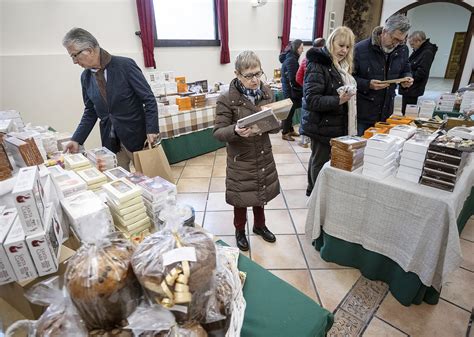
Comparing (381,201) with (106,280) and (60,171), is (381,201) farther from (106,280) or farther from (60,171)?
(60,171)

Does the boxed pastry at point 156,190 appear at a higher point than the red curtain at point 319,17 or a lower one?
lower

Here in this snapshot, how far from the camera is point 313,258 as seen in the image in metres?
1.85

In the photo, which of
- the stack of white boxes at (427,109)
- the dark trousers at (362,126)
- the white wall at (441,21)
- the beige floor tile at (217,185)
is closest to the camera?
the dark trousers at (362,126)

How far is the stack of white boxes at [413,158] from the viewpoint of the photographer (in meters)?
1.27

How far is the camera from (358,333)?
1345mm

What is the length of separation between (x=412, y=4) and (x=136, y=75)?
702 centimetres

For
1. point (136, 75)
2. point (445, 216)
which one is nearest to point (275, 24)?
point (136, 75)

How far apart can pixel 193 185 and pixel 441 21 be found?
45.0ft

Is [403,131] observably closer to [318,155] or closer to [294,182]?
[318,155]

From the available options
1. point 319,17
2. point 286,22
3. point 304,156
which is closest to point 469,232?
point 304,156

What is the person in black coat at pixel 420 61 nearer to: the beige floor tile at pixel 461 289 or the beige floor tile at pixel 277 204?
the beige floor tile at pixel 277 204

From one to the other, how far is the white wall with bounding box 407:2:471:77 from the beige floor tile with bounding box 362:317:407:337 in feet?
43.0

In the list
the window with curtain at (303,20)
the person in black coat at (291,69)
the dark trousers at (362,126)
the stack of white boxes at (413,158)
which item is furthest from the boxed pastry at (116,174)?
the window with curtain at (303,20)

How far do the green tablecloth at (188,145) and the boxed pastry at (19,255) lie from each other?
8.86 ft
